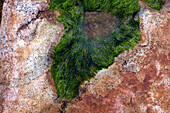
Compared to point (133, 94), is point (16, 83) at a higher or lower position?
higher

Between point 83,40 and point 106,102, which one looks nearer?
point 106,102

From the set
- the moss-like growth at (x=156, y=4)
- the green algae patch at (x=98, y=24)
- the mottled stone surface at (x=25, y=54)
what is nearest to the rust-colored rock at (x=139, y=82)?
the moss-like growth at (x=156, y=4)

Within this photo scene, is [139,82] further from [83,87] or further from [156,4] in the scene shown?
[156,4]

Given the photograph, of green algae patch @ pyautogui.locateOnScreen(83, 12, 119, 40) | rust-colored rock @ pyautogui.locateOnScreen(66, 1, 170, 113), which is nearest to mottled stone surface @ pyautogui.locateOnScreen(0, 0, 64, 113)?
green algae patch @ pyautogui.locateOnScreen(83, 12, 119, 40)

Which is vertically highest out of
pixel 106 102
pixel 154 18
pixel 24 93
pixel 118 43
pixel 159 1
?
pixel 159 1

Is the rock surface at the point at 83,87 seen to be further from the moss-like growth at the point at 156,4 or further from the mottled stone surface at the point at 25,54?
the moss-like growth at the point at 156,4

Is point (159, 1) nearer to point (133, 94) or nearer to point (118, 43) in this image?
point (118, 43)

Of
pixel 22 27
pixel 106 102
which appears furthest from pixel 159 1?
pixel 22 27

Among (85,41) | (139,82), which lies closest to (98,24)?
(85,41)
